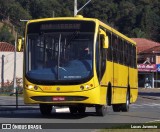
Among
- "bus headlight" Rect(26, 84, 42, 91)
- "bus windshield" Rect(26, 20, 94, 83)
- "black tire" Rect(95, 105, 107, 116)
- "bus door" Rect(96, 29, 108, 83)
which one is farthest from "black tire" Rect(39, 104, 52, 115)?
"bus door" Rect(96, 29, 108, 83)

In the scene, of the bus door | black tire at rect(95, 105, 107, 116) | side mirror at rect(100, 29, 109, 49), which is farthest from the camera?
black tire at rect(95, 105, 107, 116)

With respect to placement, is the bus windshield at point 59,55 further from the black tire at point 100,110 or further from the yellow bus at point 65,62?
the black tire at point 100,110

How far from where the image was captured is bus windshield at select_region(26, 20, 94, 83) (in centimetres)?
2273

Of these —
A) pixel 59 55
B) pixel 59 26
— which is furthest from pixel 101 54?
pixel 59 26

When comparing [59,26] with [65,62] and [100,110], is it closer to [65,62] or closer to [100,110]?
[65,62]

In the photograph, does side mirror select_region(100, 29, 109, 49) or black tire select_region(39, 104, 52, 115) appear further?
black tire select_region(39, 104, 52, 115)

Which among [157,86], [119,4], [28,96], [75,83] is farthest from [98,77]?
[119,4]

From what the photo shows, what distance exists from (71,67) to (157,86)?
83.5 meters

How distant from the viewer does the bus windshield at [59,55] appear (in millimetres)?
22734

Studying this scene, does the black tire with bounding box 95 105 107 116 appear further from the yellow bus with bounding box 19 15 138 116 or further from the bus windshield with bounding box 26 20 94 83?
the bus windshield with bounding box 26 20 94 83

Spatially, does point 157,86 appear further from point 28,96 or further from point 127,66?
point 28,96

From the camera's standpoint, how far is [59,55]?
23.0 metres

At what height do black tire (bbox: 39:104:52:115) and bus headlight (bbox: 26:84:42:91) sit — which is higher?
bus headlight (bbox: 26:84:42:91)

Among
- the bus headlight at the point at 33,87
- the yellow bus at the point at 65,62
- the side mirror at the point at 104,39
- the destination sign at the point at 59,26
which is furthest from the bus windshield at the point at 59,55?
the side mirror at the point at 104,39
